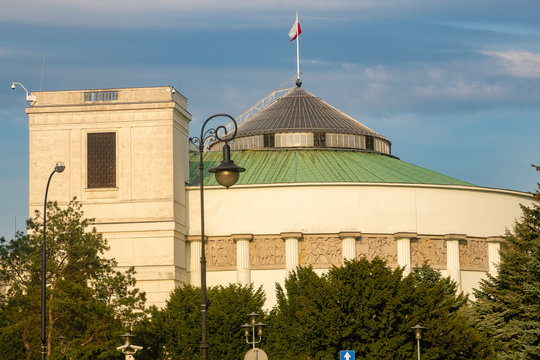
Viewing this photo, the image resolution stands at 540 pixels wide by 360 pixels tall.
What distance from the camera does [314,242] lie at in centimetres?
7669

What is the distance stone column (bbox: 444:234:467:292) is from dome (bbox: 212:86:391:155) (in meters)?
14.1

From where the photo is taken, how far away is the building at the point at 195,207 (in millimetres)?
75688

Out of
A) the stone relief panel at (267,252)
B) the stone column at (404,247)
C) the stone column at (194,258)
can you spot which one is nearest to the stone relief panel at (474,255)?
the stone column at (404,247)

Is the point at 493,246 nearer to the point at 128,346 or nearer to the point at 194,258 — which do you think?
the point at 194,258

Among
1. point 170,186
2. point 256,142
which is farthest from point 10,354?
point 256,142

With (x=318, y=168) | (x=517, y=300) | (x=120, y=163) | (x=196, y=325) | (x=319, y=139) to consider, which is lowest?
(x=196, y=325)

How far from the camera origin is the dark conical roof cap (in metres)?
89.5

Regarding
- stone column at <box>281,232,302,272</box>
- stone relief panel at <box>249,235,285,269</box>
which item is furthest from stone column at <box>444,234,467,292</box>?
stone relief panel at <box>249,235,285,269</box>

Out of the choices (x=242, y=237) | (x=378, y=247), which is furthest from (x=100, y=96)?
Result: (x=378, y=247)

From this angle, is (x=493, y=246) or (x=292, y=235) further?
(x=493, y=246)

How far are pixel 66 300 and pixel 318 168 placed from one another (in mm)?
32843

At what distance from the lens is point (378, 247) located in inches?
3031

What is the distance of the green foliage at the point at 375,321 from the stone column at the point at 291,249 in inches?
773

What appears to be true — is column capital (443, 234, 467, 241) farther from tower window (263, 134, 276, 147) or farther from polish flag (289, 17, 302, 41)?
polish flag (289, 17, 302, 41)
